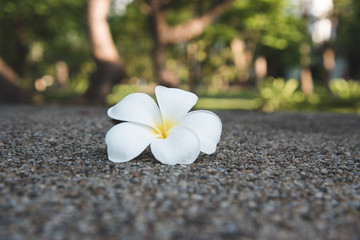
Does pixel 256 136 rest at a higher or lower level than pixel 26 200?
lower

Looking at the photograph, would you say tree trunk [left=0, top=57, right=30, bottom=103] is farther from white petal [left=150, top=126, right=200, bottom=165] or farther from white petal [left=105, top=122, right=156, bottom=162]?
white petal [left=150, top=126, right=200, bottom=165]

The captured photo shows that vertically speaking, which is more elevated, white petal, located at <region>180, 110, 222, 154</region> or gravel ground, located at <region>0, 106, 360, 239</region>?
white petal, located at <region>180, 110, 222, 154</region>

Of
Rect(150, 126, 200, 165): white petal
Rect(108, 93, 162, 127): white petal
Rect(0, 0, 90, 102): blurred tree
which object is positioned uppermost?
Rect(0, 0, 90, 102): blurred tree

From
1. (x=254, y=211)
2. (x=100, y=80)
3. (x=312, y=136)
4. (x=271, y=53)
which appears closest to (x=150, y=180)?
(x=254, y=211)

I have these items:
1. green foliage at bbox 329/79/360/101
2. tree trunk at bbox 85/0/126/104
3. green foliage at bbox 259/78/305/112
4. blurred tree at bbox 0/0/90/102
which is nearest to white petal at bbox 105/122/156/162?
tree trunk at bbox 85/0/126/104

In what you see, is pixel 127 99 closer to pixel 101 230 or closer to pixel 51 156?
pixel 51 156
